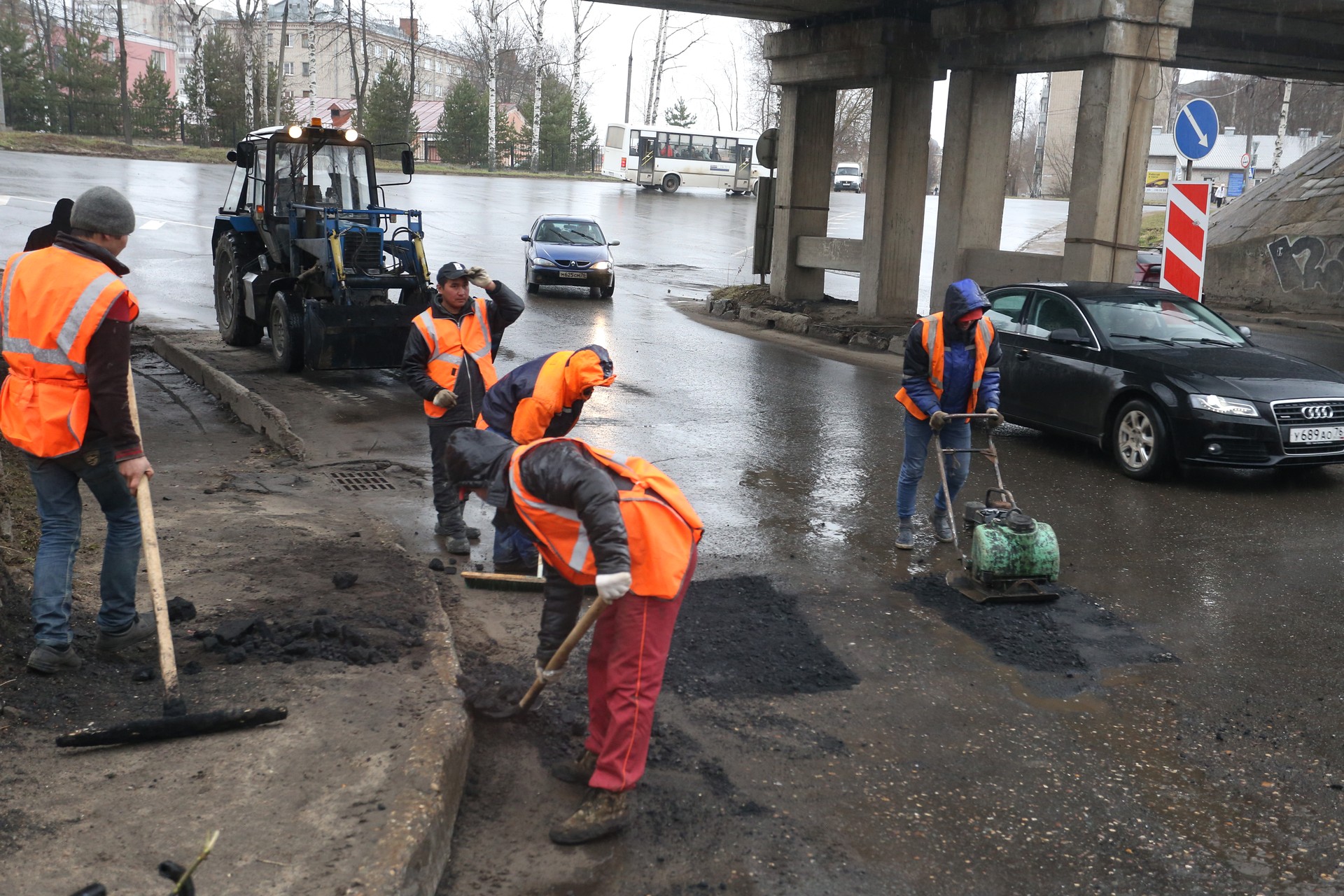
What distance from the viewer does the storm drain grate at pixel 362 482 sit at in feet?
27.4

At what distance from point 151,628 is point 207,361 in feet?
28.9

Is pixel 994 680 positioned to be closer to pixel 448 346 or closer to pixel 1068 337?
pixel 448 346

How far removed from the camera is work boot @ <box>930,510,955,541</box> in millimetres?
7633

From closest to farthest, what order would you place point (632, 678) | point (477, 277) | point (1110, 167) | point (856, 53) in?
point (632, 678) < point (477, 277) < point (1110, 167) < point (856, 53)

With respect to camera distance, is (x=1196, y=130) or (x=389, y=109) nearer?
(x=1196, y=130)

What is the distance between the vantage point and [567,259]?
837 inches

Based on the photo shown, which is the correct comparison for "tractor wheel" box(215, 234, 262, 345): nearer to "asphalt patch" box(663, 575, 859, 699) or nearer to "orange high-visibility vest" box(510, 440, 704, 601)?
"asphalt patch" box(663, 575, 859, 699)

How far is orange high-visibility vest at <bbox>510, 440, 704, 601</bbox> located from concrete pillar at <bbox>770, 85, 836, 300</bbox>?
55.3ft

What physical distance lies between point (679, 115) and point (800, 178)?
61.0m

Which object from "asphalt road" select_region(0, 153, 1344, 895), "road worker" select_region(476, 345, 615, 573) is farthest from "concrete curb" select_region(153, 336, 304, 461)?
"road worker" select_region(476, 345, 615, 573)

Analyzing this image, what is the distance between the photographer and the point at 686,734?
4691 mm

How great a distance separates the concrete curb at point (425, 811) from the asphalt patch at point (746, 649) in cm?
120

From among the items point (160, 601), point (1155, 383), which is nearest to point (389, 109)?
point (1155, 383)

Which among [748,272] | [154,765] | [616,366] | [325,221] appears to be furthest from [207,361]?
[748,272]
